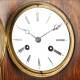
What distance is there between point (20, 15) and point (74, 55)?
423 mm

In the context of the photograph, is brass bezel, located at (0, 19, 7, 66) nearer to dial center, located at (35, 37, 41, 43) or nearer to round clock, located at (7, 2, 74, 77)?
round clock, located at (7, 2, 74, 77)

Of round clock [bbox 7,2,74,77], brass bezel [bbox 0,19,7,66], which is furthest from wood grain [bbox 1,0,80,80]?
brass bezel [bbox 0,19,7,66]

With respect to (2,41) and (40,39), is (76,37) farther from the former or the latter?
(2,41)

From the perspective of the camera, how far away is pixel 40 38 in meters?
1.77

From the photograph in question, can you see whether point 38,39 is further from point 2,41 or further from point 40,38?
point 2,41

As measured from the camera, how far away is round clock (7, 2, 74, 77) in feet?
5.77

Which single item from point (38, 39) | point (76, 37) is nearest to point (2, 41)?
point (38, 39)

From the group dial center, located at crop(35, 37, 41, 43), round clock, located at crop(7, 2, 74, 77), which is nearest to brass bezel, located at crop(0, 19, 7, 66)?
round clock, located at crop(7, 2, 74, 77)

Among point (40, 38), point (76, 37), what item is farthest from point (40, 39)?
point (76, 37)

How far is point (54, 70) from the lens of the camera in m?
1.76

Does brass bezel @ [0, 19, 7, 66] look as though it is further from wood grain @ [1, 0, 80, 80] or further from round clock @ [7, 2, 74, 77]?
wood grain @ [1, 0, 80, 80]

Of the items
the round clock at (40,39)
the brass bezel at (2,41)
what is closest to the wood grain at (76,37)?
the round clock at (40,39)

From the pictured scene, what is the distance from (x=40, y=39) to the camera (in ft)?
5.81

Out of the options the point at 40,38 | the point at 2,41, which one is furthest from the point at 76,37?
the point at 2,41
